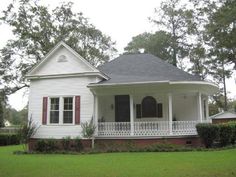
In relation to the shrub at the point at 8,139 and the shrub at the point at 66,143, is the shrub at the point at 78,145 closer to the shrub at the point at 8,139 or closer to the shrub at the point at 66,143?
the shrub at the point at 66,143

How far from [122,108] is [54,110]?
4.23m

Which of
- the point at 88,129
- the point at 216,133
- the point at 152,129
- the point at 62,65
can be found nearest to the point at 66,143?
the point at 88,129

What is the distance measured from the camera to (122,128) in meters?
17.5

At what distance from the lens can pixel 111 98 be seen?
1939cm

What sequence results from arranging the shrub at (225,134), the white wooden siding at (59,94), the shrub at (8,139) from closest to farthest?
the shrub at (225,134), the white wooden siding at (59,94), the shrub at (8,139)

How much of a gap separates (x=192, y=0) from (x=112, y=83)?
6033mm

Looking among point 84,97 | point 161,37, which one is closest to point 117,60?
point 84,97

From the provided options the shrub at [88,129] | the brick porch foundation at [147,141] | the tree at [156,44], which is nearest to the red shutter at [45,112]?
the brick porch foundation at [147,141]

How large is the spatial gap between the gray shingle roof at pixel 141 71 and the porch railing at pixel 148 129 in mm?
2521

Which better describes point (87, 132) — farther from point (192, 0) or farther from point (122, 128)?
point (192, 0)

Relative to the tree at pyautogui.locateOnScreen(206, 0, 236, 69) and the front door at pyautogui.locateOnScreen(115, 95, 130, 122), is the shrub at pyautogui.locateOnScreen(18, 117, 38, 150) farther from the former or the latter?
the tree at pyautogui.locateOnScreen(206, 0, 236, 69)

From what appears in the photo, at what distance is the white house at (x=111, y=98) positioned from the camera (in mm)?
16906

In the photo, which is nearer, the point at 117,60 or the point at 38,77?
the point at 38,77

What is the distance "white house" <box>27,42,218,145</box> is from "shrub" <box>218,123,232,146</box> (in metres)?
1.52
